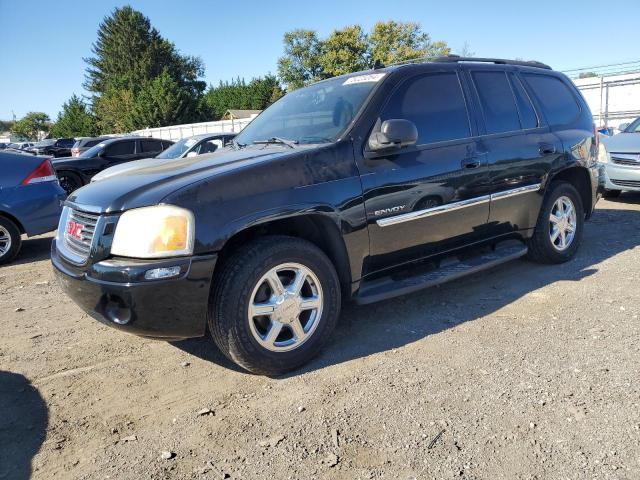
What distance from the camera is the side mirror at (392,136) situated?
331cm

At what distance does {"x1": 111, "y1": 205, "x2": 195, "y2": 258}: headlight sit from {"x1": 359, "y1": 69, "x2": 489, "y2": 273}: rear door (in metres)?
1.23

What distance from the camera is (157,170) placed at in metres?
3.39

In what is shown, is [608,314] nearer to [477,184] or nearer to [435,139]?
[477,184]

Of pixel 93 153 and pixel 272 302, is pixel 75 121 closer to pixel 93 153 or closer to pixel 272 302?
pixel 93 153

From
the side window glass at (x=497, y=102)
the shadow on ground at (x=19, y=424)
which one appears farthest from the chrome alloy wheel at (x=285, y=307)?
the side window glass at (x=497, y=102)

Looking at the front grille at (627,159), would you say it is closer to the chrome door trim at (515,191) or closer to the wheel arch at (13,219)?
the chrome door trim at (515,191)

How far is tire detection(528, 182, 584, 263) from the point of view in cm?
477

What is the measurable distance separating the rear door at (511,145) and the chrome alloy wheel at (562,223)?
345 millimetres

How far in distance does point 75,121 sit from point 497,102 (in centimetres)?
6567

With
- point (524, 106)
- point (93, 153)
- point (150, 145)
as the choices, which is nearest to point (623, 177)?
point (524, 106)

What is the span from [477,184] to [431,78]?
0.91m

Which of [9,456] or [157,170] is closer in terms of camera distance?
[9,456]

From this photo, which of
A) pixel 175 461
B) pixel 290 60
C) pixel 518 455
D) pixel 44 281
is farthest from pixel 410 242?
pixel 290 60

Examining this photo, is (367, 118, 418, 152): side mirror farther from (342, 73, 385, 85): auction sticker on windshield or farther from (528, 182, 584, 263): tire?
(528, 182, 584, 263): tire
